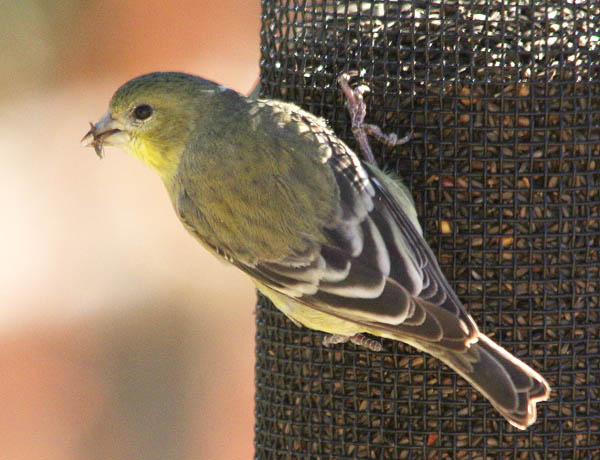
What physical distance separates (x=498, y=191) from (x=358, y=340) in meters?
0.95

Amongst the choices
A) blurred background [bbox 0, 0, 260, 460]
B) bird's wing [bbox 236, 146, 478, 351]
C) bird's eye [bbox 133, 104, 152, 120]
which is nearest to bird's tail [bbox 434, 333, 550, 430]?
bird's wing [bbox 236, 146, 478, 351]

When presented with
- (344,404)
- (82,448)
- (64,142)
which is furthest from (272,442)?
(64,142)

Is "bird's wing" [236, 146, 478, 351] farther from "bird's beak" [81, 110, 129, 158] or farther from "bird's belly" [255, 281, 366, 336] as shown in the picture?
"bird's beak" [81, 110, 129, 158]

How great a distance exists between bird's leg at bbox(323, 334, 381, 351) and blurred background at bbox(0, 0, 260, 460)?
15.9 feet

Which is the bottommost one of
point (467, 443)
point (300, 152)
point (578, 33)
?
point (467, 443)

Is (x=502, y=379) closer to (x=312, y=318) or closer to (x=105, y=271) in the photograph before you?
(x=312, y=318)

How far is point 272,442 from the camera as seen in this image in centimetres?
563

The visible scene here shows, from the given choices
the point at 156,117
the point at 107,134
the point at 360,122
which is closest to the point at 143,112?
the point at 156,117

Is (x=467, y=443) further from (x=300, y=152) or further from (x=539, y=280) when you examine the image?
(x=300, y=152)

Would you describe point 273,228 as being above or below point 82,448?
above

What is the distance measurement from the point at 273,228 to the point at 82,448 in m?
5.26

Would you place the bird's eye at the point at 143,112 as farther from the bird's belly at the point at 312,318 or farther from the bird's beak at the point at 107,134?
the bird's belly at the point at 312,318

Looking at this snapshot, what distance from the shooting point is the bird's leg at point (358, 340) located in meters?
5.16

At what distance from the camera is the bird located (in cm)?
458
